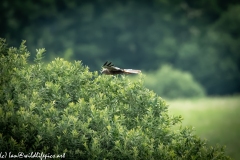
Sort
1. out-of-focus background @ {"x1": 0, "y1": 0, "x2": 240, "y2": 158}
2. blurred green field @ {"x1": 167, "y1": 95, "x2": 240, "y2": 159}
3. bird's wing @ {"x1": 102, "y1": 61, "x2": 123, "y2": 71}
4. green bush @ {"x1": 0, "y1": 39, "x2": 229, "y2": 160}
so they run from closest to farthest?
green bush @ {"x1": 0, "y1": 39, "x2": 229, "y2": 160}, bird's wing @ {"x1": 102, "y1": 61, "x2": 123, "y2": 71}, blurred green field @ {"x1": 167, "y1": 95, "x2": 240, "y2": 159}, out-of-focus background @ {"x1": 0, "y1": 0, "x2": 240, "y2": 158}

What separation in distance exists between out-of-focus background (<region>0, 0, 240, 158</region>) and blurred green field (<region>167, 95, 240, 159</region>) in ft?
60.9

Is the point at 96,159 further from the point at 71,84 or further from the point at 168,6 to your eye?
the point at 168,6

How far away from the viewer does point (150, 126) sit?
16.4 ft

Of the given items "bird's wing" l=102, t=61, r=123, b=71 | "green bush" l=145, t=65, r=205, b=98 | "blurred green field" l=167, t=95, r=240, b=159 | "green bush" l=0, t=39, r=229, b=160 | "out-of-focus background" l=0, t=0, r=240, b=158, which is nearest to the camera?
"green bush" l=0, t=39, r=229, b=160

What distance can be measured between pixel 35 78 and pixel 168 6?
49744 mm

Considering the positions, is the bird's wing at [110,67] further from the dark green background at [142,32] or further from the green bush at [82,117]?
the dark green background at [142,32]

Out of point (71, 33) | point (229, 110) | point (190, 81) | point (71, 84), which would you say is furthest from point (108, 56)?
point (71, 84)

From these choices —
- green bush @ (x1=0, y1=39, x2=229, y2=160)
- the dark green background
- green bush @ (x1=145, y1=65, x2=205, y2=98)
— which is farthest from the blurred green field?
the dark green background

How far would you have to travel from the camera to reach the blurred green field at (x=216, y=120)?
15.9 metres

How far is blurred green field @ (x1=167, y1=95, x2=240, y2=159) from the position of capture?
52.1 ft

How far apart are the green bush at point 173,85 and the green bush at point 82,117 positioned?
30444 mm

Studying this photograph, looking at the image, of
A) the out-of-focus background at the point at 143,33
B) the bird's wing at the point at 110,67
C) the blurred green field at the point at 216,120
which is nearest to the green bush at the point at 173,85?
the out-of-focus background at the point at 143,33

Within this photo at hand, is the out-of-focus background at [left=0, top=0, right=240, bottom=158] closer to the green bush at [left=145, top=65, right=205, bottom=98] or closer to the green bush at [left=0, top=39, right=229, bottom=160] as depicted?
the green bush at [left=145, top=65, right=205, bottom=98]

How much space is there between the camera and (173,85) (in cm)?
3709
